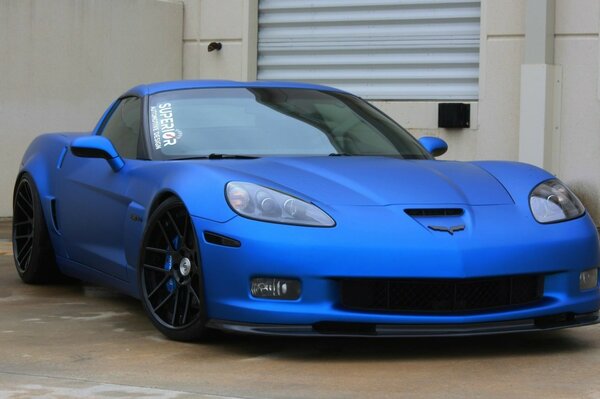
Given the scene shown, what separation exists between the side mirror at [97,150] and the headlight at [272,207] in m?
1.21

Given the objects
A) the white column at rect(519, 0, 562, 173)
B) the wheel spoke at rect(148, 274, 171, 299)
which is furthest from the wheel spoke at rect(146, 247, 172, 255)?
the white column at rect(519, 0, 562, 173)

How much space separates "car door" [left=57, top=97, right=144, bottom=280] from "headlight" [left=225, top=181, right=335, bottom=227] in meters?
0.96

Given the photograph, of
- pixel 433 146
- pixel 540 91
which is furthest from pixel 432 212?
pixel 540 91

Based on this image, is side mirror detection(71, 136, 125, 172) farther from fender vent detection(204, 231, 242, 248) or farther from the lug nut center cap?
fender vent detection(204, 231, 242, 248)

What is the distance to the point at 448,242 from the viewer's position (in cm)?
493

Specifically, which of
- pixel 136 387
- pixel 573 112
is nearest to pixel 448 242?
pixel 136 387

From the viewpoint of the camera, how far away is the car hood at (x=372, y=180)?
16.8 feet

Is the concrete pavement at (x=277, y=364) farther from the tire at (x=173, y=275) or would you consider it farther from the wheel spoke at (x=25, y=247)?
the wheel spoke at (x=25, y=247)

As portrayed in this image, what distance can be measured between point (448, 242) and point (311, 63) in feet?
28.6

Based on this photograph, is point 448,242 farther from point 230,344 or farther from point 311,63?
point 311,63

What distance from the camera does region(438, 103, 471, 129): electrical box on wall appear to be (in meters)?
12.1

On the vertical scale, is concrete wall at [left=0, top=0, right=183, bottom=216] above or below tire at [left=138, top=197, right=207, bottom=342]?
above

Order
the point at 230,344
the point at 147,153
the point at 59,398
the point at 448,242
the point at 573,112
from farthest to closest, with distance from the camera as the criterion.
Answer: the point at 573,112, the point at 147,153, the point at 230,344, the point at 448,242, the point at 59,398

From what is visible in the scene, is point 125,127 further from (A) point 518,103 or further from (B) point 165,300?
(A) point 518,103
